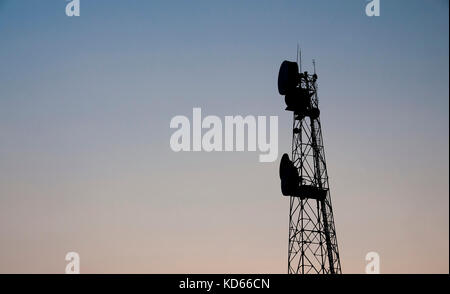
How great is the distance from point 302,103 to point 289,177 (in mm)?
7086

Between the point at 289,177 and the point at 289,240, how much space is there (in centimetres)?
580

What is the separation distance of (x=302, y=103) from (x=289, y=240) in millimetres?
12784
